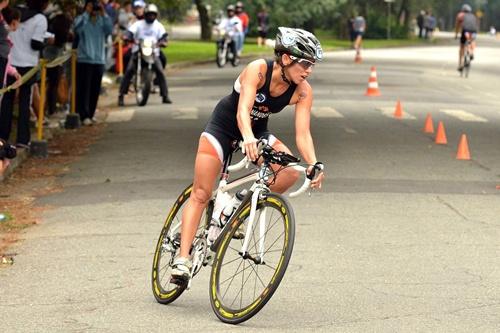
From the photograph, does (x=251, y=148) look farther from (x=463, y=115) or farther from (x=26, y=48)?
(x=463, y=115)

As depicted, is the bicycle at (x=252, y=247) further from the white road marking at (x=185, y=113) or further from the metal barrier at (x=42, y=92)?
the white road marking at (x=185, y=113)

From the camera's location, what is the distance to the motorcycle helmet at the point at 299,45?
7.83m

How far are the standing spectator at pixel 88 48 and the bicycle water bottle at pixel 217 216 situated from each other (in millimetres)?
13983

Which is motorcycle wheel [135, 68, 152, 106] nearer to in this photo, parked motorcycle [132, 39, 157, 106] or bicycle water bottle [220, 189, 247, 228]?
parked motorcycle [132, 39, 157, 106]

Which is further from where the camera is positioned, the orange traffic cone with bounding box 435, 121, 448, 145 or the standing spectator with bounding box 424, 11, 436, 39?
the standing spectator with bounding box 424, 11, 436, 39

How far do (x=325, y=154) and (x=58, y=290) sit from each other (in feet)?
30.4

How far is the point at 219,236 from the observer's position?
26.3ft

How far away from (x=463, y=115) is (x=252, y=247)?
18.0 m

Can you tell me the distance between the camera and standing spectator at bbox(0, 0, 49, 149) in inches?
663

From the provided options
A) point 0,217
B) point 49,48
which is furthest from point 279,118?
point 0,217

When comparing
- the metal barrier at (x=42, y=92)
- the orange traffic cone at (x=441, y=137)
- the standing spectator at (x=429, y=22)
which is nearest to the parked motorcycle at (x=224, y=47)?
the metal barrier at (x=42, y=92)

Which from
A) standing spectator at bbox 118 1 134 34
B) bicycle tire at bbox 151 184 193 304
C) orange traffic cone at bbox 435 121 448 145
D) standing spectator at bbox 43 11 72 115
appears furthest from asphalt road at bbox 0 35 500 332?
standing spectator at bbox 118 1 134 34

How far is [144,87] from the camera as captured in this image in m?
26.2

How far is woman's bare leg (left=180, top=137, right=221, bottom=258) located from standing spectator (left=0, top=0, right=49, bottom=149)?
870 cm
